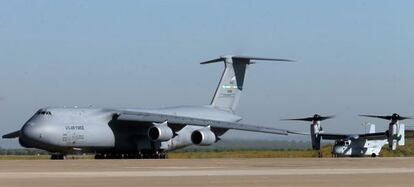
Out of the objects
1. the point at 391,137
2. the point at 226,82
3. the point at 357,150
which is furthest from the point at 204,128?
the point at 357,150

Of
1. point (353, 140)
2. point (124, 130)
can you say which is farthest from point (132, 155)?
point (353, 140)

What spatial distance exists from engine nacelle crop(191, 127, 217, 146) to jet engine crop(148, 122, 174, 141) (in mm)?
1996

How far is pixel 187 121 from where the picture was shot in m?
56.9

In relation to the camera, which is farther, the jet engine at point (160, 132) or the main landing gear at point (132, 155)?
the main landing gear at point (132, 155)

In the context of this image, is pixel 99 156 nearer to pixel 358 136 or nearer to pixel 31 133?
pixel 31 133

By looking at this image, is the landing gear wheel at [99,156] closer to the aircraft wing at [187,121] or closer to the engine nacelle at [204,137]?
the aircraft wing at [187,121]

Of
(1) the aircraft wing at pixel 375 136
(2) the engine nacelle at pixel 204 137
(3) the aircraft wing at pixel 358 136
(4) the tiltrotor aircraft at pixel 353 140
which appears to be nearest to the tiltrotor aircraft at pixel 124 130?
(2) the engine nacelle at pixel 204 137

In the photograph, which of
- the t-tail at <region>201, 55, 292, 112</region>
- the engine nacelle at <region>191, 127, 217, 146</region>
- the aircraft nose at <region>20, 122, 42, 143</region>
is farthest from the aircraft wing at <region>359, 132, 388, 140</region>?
the aircraft nose at <region>20, 122, 42, 143</region>

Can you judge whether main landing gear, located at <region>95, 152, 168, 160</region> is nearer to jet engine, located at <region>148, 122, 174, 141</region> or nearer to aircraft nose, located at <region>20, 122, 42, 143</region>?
jet engine, located at <region>148, 122, 174, 141</region>

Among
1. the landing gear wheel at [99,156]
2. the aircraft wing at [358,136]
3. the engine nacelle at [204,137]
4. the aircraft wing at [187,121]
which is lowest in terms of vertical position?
the landing gear wheel at [99,156]

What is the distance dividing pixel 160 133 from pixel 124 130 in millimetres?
3789

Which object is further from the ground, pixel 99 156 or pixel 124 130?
pixel 124 130

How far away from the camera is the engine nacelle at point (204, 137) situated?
188ft

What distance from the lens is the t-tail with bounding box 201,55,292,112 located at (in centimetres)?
6494
